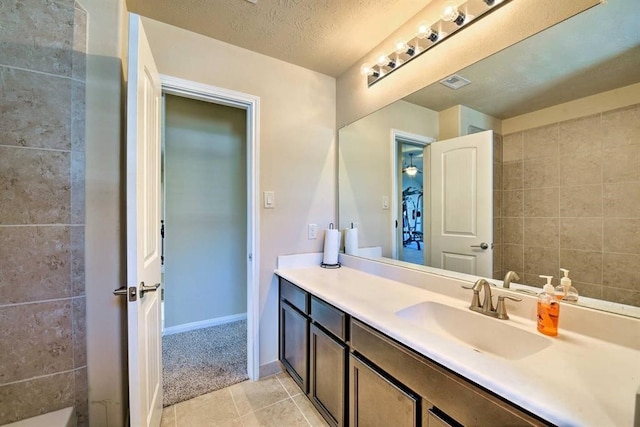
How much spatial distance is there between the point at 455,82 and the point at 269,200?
1424 millimetres

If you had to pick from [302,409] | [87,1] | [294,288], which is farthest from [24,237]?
[302,409]

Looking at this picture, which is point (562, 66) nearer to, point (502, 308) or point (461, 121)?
point (461, 121)

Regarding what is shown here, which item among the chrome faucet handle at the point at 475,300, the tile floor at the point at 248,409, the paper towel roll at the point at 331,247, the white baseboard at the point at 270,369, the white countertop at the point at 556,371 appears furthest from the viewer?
the paper towel roll at the point at 331,247

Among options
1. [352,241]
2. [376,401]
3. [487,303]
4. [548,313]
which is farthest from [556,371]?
[352,241]

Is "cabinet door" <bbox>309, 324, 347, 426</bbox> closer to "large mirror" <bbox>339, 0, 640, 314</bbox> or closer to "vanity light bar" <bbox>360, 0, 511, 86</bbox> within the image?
"large mirror" <bbox>339, 0, 640, 314</bbox>

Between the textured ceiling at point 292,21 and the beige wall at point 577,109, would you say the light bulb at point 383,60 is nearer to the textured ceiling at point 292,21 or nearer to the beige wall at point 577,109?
the textured ceiling at point 292,21

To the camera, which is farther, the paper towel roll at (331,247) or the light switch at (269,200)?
the paper towel roll at (331,247)

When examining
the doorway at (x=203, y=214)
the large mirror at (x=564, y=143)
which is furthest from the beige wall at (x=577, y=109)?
the doorway at (x=203, y=214)

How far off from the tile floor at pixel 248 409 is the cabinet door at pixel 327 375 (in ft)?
0.52

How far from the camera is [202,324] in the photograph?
112 inches

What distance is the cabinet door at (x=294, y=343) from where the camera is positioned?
5.52 ft

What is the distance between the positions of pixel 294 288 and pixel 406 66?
1650 mm

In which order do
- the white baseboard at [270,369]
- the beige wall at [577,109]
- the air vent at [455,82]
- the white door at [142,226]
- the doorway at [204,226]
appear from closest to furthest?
Answer: the beige wall at [577,109], the white door at [142,226], the air vent at [455,82], the white baseboard at [270,369], the doorway at [204,226]

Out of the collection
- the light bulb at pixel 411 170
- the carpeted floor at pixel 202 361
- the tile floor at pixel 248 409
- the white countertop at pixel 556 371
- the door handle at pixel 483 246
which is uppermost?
the light bulb at pixel 411 170
